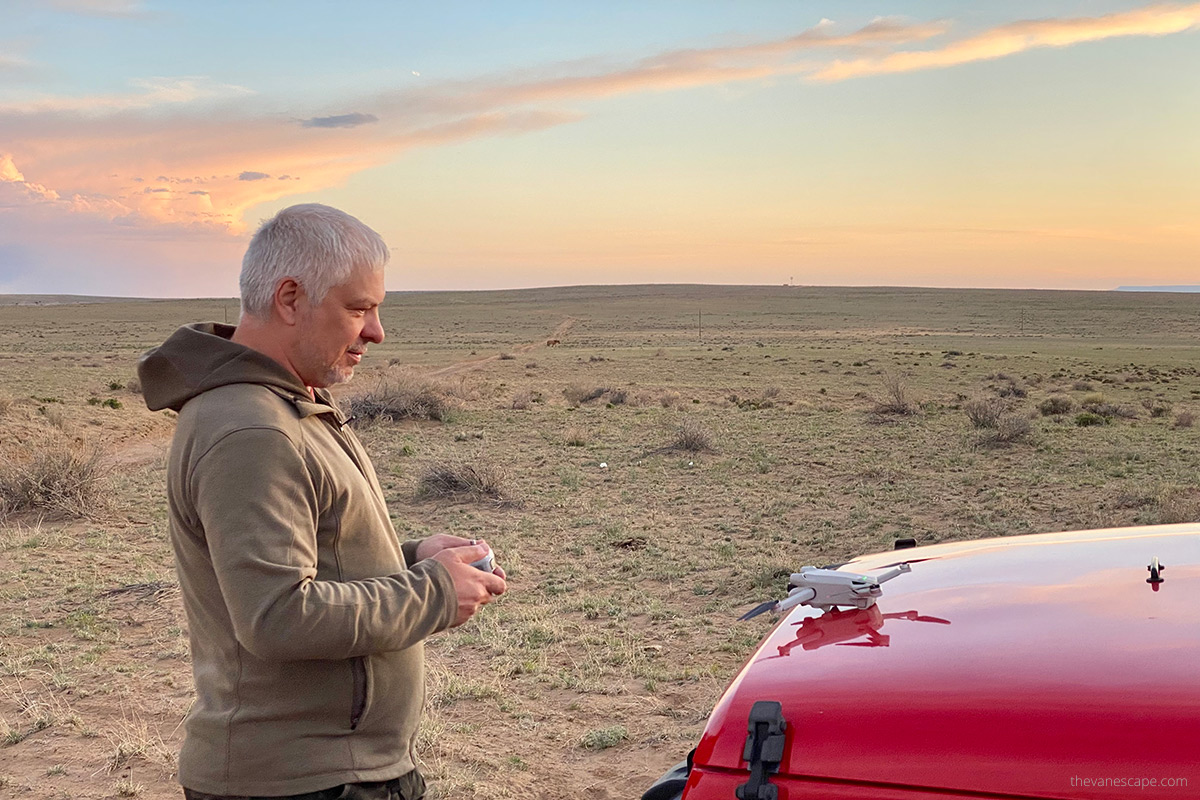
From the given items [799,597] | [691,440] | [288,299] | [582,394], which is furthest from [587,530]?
[582,394]

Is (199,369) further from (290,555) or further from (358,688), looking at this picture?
(358,688)

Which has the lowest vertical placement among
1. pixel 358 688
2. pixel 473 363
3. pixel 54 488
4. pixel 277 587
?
pixel 54 488

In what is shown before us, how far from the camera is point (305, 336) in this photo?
1.86m

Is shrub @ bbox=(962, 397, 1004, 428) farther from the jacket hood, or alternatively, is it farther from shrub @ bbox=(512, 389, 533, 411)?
the jacket hood

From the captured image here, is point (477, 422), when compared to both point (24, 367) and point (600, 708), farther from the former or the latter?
point (24, 367)

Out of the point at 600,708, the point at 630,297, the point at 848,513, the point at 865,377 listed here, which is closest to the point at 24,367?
the point at 865,377

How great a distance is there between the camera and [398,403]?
18.5 metres

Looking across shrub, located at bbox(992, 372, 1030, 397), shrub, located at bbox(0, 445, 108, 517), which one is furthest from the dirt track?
shrub, located at bbox(0, 445, 108, 517)

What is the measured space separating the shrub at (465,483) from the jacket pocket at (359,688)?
934cm

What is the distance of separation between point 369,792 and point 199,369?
816 mm

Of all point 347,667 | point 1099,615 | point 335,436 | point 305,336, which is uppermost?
point 305,336

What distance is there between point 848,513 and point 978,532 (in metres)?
1.35

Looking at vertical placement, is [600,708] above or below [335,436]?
below

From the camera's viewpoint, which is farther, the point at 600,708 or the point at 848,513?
the point at 848,513
